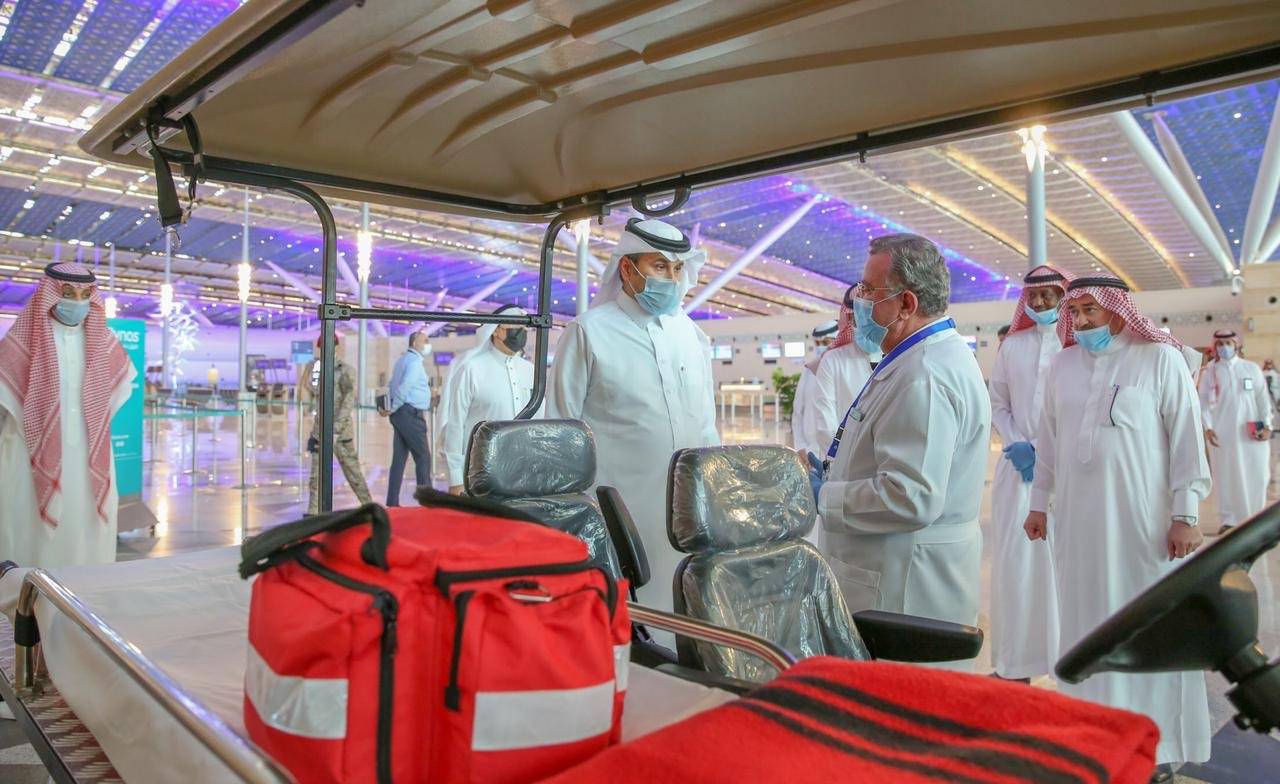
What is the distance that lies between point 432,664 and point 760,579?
1189 mm

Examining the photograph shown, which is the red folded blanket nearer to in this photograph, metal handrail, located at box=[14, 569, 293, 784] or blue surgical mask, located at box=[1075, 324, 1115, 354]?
metal handrail, located at box=[14, 569, 293, 784]

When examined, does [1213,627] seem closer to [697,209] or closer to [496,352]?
[496,352]

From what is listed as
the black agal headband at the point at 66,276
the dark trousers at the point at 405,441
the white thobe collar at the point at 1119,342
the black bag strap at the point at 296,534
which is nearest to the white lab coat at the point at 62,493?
the black agal headband at the point at 66,276

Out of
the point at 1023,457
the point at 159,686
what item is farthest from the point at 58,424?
the point at 1023,457

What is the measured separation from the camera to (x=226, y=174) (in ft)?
8.04

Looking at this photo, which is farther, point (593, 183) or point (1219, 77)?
point (593, 183)

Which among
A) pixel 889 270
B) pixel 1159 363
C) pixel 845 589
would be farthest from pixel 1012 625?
pixel 889 270

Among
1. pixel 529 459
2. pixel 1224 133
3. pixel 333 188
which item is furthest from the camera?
pixel 1224 133

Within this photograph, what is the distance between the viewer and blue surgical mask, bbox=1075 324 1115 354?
10.6 feet

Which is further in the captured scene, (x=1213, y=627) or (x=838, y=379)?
(x=838, y=379)

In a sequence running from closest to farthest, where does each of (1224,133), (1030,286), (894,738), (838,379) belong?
(894,738) < (1030,286) < (838,379) < (1224,133)

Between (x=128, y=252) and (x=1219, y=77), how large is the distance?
29.7m

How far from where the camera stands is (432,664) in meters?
1.04

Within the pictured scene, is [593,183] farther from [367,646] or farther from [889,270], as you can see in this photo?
[367,646]
